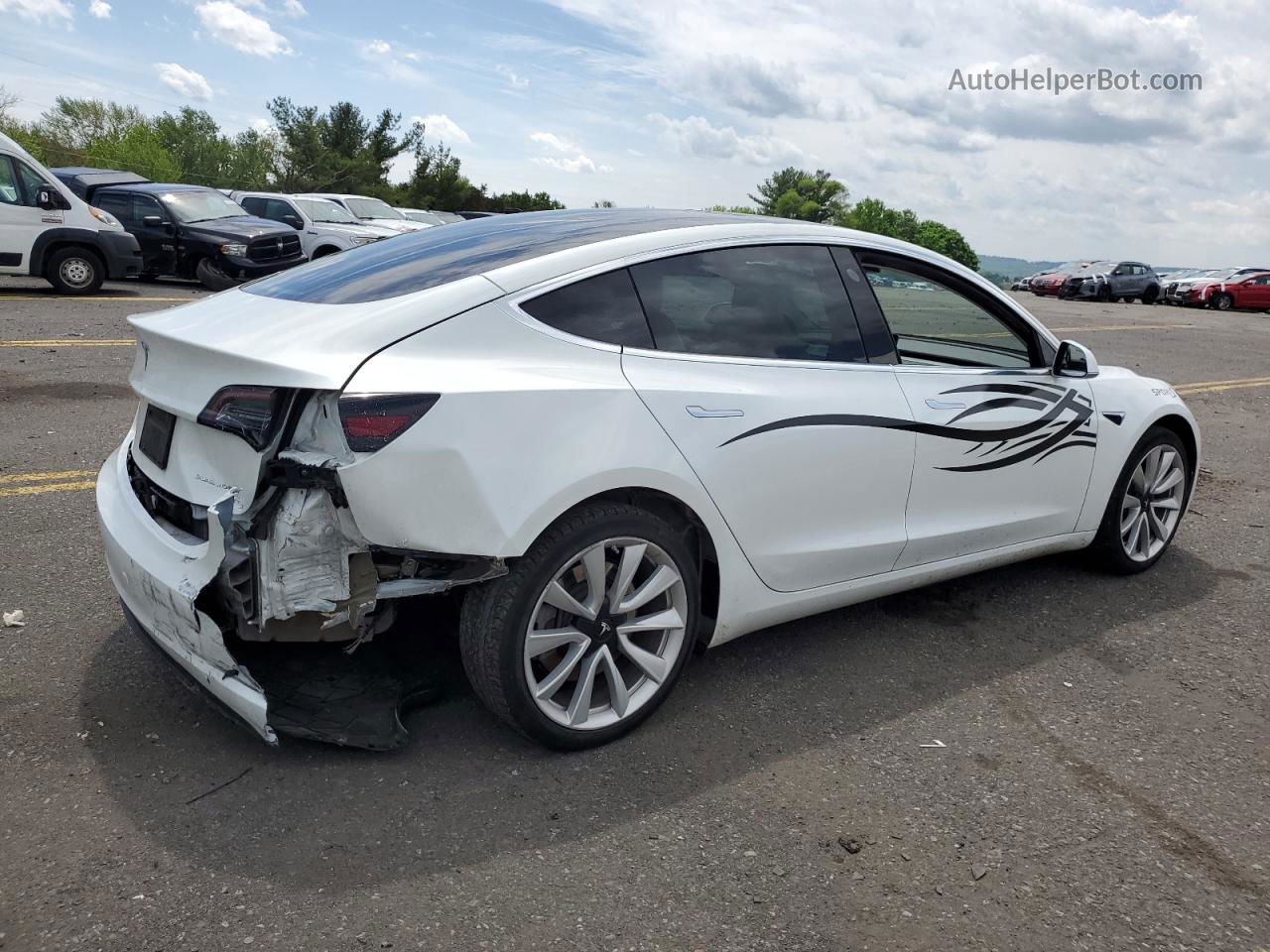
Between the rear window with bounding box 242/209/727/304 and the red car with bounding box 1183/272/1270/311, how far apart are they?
113 ft

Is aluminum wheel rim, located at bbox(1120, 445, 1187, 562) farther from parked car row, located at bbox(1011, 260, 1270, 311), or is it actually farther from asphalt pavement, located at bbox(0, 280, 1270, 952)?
parked car row, located at bbox(1011, 260, 1270, 311)

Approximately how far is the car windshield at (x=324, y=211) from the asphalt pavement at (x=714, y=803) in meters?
16.8

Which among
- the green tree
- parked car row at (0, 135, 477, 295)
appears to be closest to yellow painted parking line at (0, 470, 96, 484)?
parked car row at (0, 135, 477, 295)

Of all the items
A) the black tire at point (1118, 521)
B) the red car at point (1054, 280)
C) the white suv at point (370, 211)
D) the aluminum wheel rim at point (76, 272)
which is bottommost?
the aluminum wheel rim at point (76, 272)

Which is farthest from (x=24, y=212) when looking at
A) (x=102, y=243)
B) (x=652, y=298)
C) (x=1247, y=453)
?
(x=1247, y=453)

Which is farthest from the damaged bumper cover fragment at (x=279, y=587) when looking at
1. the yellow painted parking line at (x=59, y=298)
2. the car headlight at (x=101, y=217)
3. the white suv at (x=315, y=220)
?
the white suv at (x=315, y=220)

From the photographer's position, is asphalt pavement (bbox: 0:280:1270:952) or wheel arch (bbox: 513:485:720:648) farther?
wheel arch (bbox: 513:485:720:648)

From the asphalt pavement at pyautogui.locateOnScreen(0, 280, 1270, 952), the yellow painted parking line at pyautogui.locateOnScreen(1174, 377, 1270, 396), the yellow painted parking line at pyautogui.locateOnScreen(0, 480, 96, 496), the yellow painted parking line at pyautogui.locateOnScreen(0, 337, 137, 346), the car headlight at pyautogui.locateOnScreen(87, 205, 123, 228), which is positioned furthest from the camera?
the car headlight at pyautogui.locateOnScreen(87, 205, 123, 228)

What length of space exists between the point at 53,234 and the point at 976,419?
1340 cm

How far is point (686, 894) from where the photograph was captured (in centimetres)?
258

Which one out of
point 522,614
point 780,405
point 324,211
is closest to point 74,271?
point 324,211

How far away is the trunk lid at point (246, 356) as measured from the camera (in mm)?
2795

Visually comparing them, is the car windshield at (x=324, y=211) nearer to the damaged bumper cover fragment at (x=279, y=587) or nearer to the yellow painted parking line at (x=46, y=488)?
the yellow painted parking line at (x=46, y=488)

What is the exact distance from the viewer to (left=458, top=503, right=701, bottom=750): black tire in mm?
2914
